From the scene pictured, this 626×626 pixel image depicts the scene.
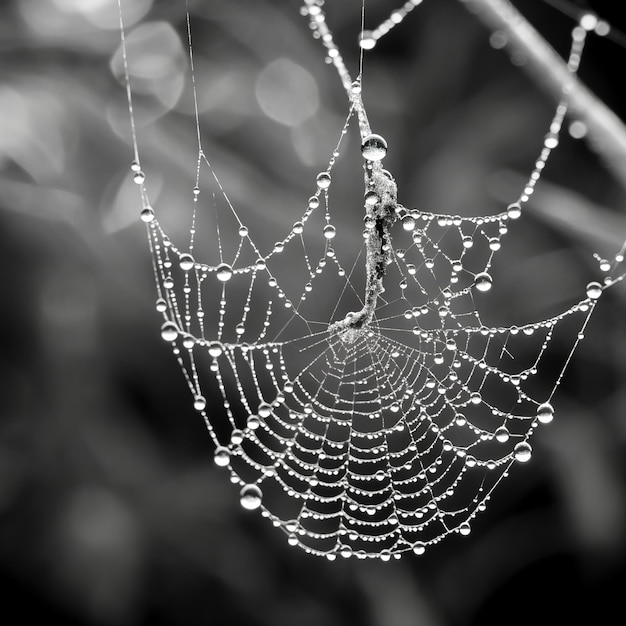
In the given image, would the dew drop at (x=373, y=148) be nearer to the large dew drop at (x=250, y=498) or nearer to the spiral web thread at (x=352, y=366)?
the large dew drop at (x=250, y=498)

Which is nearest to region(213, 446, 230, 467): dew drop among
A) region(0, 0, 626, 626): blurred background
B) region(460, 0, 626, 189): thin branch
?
region(460, 0, 626, 189): thin branch

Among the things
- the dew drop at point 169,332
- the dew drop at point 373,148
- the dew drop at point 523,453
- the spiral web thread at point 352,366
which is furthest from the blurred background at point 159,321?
the dew drop at point 373,148

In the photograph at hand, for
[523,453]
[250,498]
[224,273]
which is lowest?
[250,498]

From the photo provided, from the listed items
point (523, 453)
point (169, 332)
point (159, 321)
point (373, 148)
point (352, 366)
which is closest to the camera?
point (373, 148)

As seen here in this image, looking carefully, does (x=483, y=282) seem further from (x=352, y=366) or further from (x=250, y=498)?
(x=352, y=366)

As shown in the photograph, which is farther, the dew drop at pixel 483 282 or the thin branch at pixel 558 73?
the dew drop at pixel 483 282

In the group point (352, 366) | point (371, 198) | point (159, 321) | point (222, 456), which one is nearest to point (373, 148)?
point (371, 198)

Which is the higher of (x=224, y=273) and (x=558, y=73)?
(x=558, y=73)

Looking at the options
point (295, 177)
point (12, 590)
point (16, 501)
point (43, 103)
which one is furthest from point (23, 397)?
point (295, 177)
